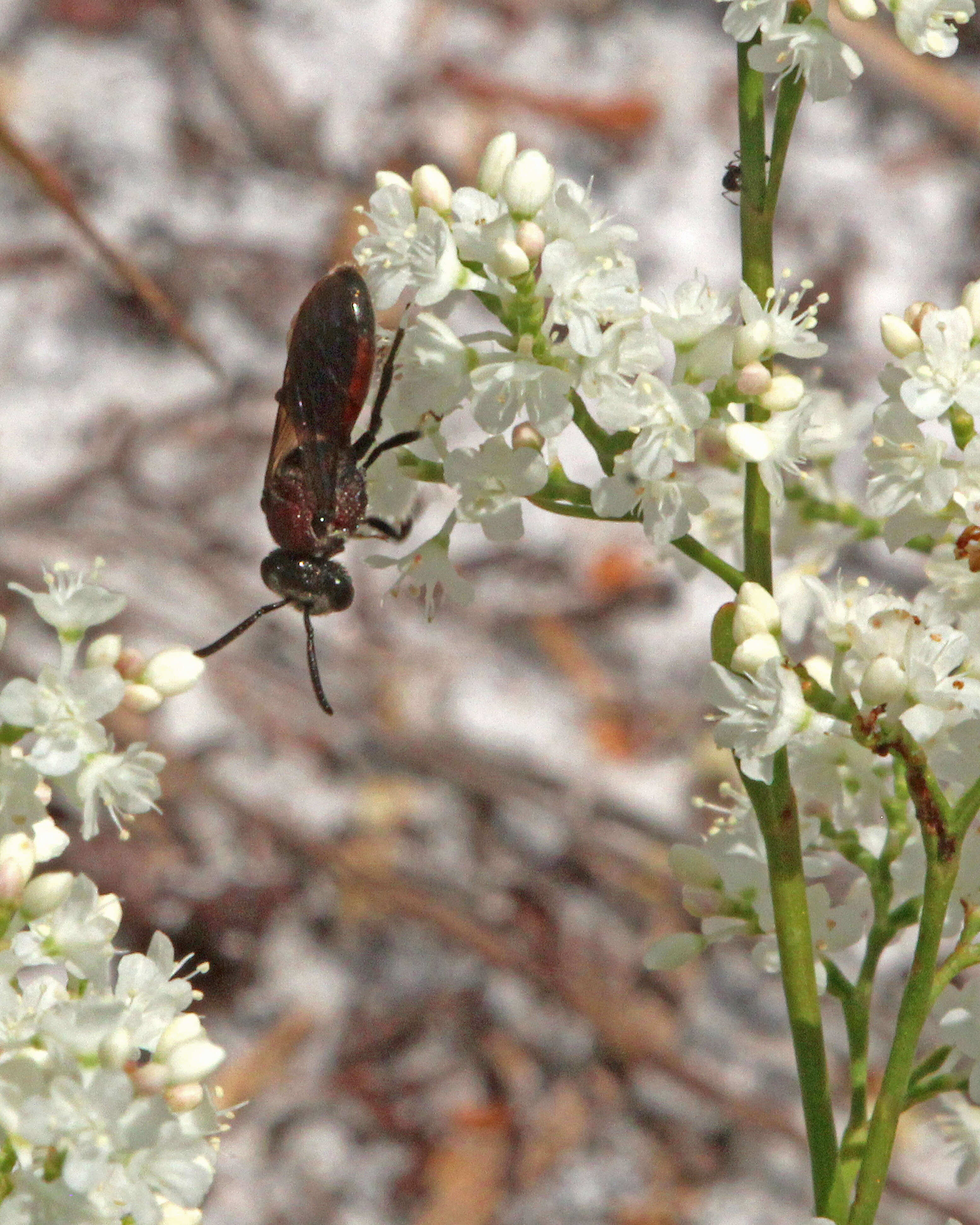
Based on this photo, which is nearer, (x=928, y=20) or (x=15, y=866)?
(x=15, y=866)

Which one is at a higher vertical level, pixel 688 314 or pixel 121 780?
pixel 688 314

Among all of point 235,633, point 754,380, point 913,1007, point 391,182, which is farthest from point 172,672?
point 913,1007

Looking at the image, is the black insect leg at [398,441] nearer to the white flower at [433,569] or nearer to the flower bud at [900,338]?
the white flower at [433,569]

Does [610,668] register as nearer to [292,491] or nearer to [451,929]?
[451,929]

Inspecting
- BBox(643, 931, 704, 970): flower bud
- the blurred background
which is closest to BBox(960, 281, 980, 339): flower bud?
BBox(643, 931, 704, 970): flower bud

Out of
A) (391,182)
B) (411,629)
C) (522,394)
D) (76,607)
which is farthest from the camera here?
(411,629)

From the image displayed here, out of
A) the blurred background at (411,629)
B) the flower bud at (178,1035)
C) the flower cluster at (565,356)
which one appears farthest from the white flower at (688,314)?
the blurred background at (411,629)

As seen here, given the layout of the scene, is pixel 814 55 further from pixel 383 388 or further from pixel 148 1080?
pixel 148 1080
